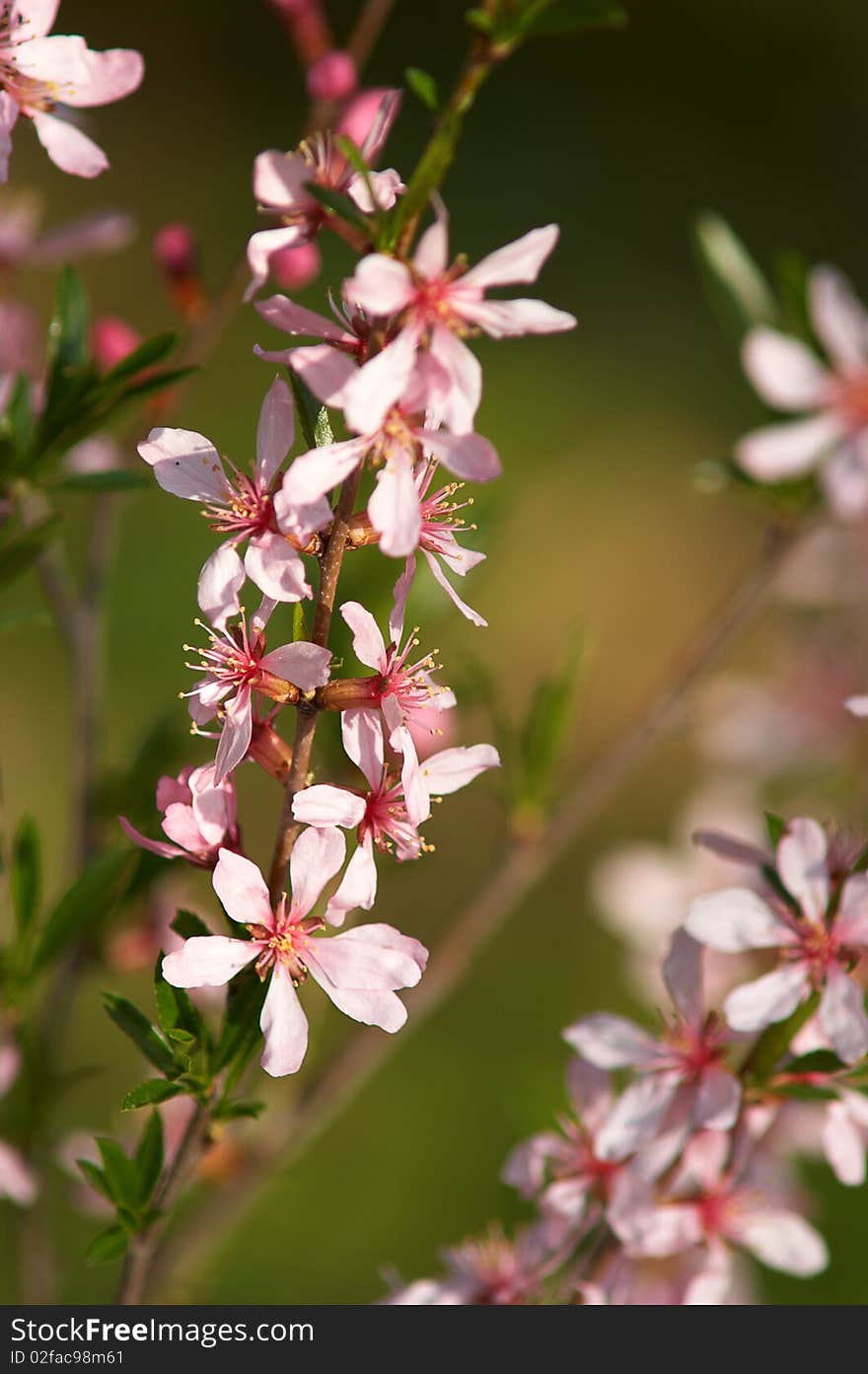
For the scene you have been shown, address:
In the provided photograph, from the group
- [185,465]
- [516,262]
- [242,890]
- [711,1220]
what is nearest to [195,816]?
[242,890]

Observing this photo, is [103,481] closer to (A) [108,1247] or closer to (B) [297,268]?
(B) [297,268]

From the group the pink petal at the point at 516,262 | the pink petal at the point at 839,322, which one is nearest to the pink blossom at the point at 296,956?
the pink petal at the point at 516,262

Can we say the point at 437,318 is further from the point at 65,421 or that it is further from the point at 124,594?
the point at 124,594

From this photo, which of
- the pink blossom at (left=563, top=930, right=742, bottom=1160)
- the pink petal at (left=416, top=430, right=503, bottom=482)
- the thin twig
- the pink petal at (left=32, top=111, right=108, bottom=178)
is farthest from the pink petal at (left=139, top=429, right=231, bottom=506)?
the thin twig

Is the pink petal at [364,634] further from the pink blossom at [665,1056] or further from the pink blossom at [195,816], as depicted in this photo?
the pink blossom at [665,1056]

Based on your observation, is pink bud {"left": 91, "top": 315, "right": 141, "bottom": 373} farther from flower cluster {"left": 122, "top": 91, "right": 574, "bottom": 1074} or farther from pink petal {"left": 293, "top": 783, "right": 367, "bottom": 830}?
pink petal {"left": 293, "top": 783, "right": 367, "bottom": 830}
